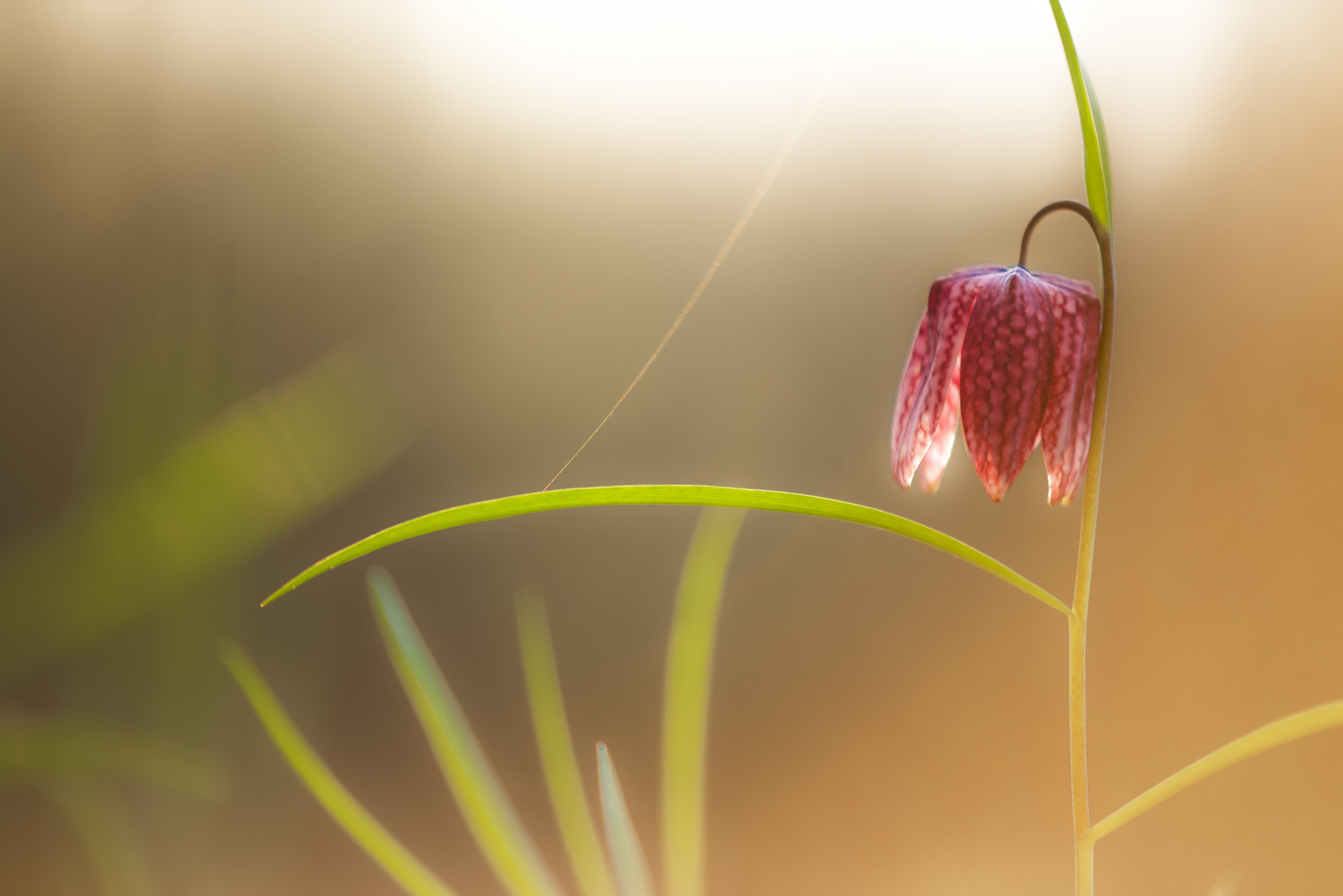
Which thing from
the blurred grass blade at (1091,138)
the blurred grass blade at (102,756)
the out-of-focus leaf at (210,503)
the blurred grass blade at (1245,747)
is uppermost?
the blurred grass blade at (1091,138)

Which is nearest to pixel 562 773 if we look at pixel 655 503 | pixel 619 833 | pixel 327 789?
pixel 619 833

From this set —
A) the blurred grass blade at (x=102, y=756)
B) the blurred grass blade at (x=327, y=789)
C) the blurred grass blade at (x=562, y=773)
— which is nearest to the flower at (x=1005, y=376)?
the blurred grass blade at (x=562, y=773)

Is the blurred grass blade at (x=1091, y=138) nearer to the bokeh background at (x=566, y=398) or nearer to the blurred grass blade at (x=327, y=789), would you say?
the bokeh background at (x=566, y=398)

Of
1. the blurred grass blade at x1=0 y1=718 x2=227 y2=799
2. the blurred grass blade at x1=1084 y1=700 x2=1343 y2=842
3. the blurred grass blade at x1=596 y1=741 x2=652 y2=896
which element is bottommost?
the blurred grass blade at x1=596 y1=741 x2=652 y2=896

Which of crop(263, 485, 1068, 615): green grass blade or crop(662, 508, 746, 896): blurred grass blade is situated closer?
crop(263, 485, 1068, 615): green grass blade

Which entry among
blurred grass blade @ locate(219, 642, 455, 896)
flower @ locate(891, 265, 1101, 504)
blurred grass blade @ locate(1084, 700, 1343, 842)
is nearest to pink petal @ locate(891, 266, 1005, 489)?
flower @ locate(891, 265, 1101, 504)

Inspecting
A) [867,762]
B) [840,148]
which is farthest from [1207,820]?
[840,148]

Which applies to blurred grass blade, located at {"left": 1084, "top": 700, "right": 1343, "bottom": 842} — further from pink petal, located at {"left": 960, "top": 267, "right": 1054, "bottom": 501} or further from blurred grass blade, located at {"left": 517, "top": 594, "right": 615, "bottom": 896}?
blurred grass blade, located at {"left": 517, "top": 594, "right": 615, "bottom": 896}
